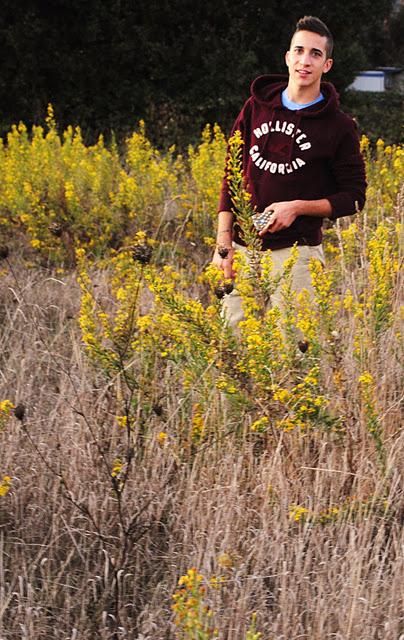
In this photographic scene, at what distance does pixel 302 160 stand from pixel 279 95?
0.30m

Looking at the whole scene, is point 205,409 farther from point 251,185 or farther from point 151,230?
point 151,230

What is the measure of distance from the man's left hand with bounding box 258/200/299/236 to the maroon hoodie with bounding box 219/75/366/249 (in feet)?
0.50

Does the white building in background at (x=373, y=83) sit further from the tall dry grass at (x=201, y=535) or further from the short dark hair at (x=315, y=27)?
the tall dry grass at (x=201, y=535)

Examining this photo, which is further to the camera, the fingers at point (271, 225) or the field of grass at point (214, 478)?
the fingers at point (271, 225)

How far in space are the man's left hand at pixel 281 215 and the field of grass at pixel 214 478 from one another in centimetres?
27

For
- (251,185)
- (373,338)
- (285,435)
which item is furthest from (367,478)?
(251,185)

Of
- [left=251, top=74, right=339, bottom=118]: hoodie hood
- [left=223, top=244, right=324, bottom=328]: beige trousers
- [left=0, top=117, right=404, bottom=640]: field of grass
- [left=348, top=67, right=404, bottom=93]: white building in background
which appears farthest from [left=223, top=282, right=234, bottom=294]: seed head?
[left=348, top=67, right=404, bottom=93]: white building in background

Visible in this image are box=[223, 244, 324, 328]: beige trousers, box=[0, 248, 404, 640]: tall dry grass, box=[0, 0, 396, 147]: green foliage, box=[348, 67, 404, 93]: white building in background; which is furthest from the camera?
box=[348, 67, 404, 93]: white building in background

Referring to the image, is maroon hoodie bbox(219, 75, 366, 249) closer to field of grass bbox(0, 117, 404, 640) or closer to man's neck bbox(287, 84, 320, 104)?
man's neck bbox(287, 84, 320, 104)

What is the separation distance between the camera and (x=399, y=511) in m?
2.61

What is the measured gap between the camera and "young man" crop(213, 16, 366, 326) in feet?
10.6

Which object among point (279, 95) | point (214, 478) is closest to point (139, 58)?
point (279, 95)

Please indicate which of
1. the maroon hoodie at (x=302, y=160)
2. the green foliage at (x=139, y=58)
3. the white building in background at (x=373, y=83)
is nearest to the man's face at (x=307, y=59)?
the maroon hoodie at (x=302, y=160)

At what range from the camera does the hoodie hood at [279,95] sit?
3.26m
